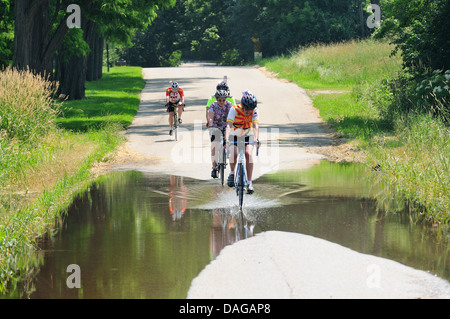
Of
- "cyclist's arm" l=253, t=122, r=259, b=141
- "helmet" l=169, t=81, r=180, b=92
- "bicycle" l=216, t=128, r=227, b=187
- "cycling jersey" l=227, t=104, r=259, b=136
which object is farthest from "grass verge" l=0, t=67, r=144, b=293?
"cyclist's arm" l=253, t=122, r=259, b=141

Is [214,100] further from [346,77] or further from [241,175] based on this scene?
[346,77]

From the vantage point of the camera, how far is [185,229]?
10539 mm

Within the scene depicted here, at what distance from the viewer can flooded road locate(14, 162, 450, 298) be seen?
8109 mm

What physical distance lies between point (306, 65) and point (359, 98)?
1706 centimetres

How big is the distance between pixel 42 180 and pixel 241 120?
13.2ft

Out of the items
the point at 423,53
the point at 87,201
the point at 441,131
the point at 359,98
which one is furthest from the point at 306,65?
the point at 87,201

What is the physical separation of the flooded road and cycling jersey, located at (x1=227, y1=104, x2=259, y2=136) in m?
1.17

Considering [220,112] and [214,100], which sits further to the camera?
[214,100]

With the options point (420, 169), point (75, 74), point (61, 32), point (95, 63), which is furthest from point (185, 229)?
point (95, 63)

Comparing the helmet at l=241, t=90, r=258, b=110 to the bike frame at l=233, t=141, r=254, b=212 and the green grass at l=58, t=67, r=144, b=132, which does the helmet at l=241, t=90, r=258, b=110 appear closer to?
the bike frame at l=233, t=141, r=254, b=212

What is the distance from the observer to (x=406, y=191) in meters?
12.6

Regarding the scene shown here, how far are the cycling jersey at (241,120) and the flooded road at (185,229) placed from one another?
117cm

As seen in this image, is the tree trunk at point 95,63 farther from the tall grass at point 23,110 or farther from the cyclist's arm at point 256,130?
the cyclist's arm at point 256,130

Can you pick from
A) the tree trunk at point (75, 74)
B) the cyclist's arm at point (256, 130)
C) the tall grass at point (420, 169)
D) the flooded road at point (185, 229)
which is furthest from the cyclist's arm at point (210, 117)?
the tree trunk at point (75, 74)
